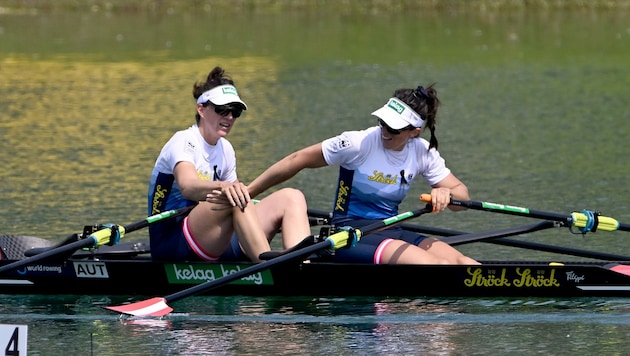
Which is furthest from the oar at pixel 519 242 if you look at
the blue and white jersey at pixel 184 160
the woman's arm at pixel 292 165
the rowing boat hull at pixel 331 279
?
the blue and white jersey at pixel 184 160

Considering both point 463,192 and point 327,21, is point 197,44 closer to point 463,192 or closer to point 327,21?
point 327,21

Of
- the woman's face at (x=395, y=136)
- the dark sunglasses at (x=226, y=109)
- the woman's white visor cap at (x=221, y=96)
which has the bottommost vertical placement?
the woman's face at (x=395, y=136)

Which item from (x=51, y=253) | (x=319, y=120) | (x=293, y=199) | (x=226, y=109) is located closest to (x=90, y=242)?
(x=51, y=253)

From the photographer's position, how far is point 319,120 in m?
19.0

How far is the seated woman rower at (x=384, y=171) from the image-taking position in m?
8.79

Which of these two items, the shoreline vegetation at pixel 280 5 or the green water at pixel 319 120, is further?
the shoreline vegetation at pixel 280 5

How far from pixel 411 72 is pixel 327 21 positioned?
36.0 feet

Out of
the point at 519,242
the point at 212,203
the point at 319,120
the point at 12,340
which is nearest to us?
the point at 12,340

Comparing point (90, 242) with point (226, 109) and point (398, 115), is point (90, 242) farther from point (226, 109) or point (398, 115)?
point (398, 115)

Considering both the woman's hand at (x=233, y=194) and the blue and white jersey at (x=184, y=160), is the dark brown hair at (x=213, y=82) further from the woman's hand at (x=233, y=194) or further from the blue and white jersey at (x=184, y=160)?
the woman's hand at (x=233, y=194)

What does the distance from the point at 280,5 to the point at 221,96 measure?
1181 inches

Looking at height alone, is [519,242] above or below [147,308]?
above

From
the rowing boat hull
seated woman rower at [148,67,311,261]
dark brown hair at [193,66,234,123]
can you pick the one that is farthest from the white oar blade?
dark brown hair at [193,66,234,123]

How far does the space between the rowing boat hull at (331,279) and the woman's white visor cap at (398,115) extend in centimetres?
99
